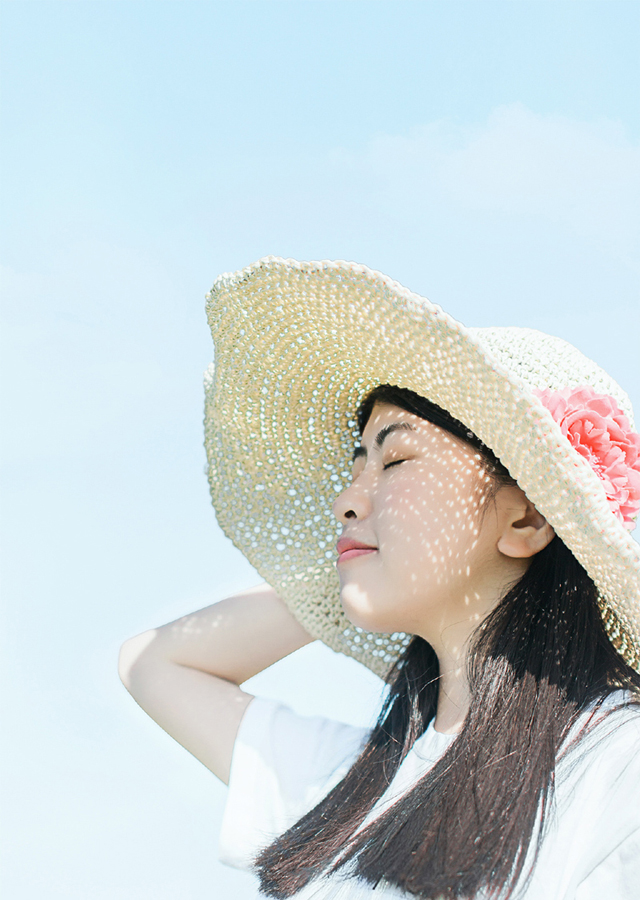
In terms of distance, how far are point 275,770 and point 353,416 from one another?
73 centimetres

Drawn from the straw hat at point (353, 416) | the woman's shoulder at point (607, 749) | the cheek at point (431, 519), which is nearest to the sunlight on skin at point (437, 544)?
the cheek at point (431, 519)

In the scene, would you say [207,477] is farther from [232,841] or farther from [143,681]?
[232,841]

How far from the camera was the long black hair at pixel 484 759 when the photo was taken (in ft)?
3.73

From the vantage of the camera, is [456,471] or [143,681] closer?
[456,471]

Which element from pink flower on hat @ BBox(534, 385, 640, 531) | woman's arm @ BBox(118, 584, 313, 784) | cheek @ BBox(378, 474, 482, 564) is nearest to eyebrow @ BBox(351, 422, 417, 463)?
cheek @ BBox(378, 474, 482, 564)

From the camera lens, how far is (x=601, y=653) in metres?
1.34

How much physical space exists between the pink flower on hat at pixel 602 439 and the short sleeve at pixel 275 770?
0.70 metres

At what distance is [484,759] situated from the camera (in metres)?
1.24

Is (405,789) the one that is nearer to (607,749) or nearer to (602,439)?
(607,749)

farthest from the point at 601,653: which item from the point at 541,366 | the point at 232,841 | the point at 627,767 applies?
the point at 232,841

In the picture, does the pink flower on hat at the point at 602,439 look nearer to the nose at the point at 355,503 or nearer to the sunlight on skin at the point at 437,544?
the sunlight on skin at the point at 437,544

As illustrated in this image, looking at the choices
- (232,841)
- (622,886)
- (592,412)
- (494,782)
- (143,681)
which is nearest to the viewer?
(622,886)

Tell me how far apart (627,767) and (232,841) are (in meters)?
0.76

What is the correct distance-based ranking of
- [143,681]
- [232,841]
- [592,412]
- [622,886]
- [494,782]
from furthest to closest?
[143,681], [232,841], [592,412], [494,782], [622,886]
